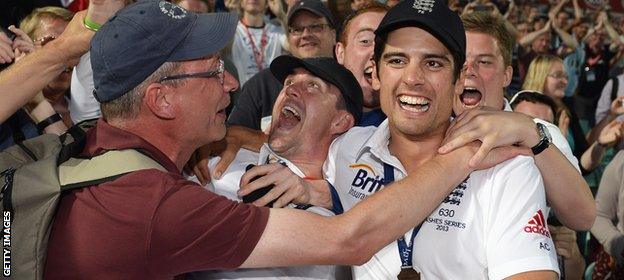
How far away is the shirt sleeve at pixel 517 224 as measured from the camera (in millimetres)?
2689

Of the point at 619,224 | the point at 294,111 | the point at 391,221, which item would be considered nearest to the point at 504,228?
the point at 391,221

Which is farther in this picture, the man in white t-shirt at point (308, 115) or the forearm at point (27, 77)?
the man in white t-shirt at point (308, 115)

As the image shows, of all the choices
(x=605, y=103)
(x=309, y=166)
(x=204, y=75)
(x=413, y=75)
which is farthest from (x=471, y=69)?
(x=605, y=103)

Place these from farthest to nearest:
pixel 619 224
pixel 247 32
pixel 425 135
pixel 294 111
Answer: pixel 247 32
pixel 619 224
pixel 294 111
pixel 425 135

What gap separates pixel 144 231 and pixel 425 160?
121 centimetres

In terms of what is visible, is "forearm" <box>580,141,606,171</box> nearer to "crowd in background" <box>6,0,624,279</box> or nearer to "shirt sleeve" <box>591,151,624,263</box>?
"crowd in background" <box>6,0,624,279</box>

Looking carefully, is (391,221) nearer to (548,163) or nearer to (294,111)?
(548,163)

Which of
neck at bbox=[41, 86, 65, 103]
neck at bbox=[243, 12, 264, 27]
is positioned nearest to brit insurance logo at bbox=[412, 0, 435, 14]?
neck at bbox=[41, 86, 65, 103]

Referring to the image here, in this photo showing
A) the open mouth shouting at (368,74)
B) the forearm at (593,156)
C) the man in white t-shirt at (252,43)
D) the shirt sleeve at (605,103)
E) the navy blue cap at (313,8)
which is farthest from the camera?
the shirt sleeve at (605,103)

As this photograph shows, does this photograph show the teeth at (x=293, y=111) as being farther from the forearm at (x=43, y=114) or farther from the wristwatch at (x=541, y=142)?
the wristwatch at (x=541, y=142)

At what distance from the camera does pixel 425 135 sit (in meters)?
3.21

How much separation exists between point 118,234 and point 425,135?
1.27 metres

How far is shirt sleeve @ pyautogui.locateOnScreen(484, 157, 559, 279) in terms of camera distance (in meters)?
2.69

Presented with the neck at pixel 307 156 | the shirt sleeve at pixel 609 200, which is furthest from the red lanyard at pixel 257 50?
the neck at pixel 307 156
